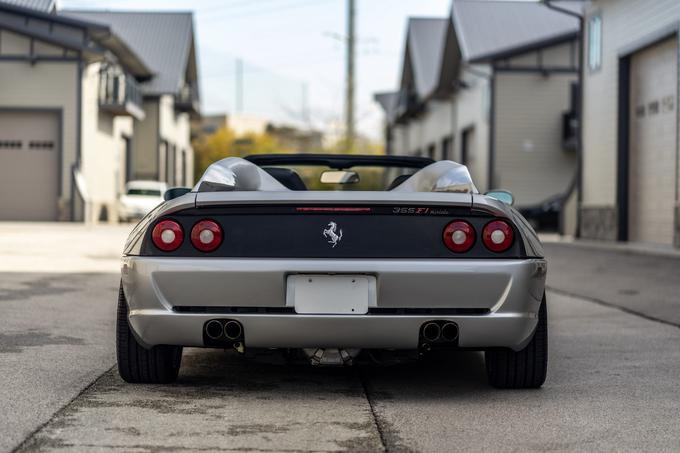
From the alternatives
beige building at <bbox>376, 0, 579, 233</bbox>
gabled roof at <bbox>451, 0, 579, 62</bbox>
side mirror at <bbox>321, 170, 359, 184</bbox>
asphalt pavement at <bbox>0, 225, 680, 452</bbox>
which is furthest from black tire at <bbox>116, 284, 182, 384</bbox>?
gabled roof at <bbox>451, 0, 579, 62</bbox>

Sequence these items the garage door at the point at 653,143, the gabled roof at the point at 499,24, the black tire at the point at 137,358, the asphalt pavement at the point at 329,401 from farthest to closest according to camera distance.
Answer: the gabled roof at the point at 499,24 < the garage door at the point at 653,143 < the black tire at the point at 137,358 < the asphalt pavement at the point at 329,401

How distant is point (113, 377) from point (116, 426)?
1.07 meters

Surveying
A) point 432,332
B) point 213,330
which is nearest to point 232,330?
point 213,330

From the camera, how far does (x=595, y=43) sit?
65.6 ft

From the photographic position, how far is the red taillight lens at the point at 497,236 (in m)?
4.32

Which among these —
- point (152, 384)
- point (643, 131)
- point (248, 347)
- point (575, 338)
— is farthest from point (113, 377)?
point (643, 131)

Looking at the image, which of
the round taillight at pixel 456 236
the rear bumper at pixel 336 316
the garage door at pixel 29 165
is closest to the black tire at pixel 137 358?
the rear bumper at pixel 336 316

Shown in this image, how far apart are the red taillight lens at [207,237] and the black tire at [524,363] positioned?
1338 millimetres

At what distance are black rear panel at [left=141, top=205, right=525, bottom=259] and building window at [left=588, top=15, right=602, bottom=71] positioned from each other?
16.1m

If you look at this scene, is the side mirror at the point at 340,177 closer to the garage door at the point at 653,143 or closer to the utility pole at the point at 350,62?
the garage door at the point at 653,143

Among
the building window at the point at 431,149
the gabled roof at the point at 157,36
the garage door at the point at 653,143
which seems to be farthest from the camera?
the building window at the point at 431,149

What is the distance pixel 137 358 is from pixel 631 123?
1485 centimetres

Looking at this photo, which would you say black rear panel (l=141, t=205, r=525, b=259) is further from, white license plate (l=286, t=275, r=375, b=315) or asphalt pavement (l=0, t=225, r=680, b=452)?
asphalt pavement (l=0, t=225, r=680, b=452)

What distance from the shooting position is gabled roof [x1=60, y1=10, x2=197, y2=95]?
3966 cm
